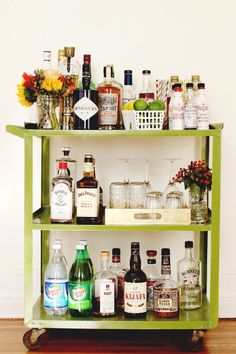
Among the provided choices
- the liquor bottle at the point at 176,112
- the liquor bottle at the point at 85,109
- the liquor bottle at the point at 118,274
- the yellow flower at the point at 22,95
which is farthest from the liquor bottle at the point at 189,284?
the yellow flower at the point at 22,95

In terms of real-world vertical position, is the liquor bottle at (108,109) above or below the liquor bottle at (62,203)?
above

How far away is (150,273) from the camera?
238 centimetres

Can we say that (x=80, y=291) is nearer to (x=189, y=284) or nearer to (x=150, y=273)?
(x=150, y=273)

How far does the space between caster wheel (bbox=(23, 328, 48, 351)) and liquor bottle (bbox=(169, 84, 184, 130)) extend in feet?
2.98

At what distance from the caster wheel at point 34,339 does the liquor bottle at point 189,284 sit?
1.80 feet

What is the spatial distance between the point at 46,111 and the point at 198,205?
66 centimetres

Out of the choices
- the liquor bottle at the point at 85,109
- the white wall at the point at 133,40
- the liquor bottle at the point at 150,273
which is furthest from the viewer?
the white wall at the point at 133,40

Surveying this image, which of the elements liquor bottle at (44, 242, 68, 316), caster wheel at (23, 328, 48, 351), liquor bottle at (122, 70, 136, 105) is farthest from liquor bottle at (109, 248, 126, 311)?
liquor bottle at (122, 70, 136, 105)

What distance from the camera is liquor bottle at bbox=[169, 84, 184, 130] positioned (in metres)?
2.18

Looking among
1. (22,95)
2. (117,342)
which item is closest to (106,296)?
(117,342)

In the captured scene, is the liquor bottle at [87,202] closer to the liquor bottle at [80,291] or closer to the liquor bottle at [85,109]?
the liquor bottle at [80,291]

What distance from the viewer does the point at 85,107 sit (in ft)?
7.14

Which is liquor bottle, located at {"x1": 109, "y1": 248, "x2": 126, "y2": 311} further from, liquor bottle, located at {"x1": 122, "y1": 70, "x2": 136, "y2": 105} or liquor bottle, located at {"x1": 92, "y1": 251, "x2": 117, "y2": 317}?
liquor bottle, located at {"x1": 122, "y1": 70, "x2": 136, "y2": 105}

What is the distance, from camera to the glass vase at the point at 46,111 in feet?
7.21
